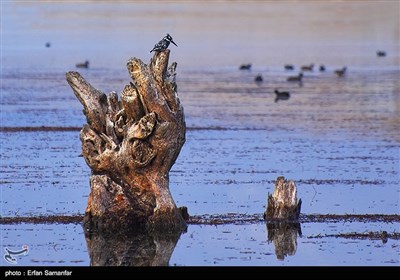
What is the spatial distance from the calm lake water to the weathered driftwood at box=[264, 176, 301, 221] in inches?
20.6

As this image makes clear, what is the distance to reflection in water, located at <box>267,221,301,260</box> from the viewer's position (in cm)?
2583

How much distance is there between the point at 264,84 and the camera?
73.3 meters

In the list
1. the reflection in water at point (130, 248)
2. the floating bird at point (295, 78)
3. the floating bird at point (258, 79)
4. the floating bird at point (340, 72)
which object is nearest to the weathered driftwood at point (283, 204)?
the reflection in water at point (130, 248)

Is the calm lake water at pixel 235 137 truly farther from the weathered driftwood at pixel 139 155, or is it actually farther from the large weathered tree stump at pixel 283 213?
the weathered driftwood at pixel 139 155

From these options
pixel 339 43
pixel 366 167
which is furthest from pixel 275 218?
pixel 339 43

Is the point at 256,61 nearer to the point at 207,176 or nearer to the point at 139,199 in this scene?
the point at 207,176

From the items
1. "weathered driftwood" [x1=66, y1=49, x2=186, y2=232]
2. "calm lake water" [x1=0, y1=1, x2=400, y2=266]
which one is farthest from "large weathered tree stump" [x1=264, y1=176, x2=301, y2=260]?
"weathered driftwood" [x1=66, y1=49, x2=186, y2=232]

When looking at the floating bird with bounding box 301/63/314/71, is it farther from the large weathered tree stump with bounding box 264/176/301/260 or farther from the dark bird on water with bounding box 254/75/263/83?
the large weathered tree stump with bounding box 264/176/301/260

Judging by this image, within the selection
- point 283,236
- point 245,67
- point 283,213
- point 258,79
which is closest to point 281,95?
point 258,79

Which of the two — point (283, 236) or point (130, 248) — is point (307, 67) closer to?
point (283, 236)

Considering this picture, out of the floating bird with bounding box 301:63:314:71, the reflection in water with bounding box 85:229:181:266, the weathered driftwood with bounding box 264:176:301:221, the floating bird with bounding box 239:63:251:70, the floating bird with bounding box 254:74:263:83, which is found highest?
the weathered driftwood with bounding box 264:176:301:221

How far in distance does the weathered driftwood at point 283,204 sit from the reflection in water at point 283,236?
241mm

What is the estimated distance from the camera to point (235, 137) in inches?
1901
